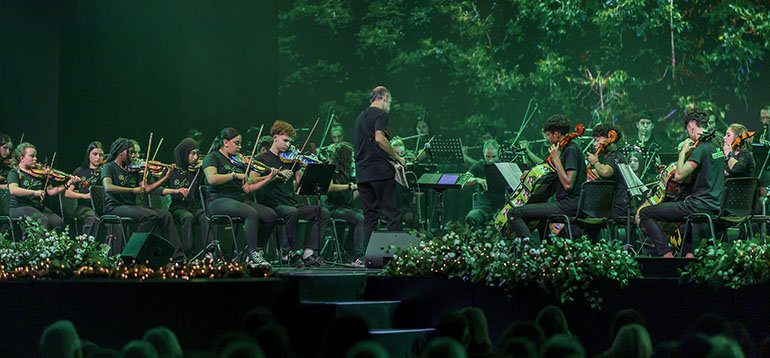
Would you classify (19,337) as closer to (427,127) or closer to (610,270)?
(610,270)

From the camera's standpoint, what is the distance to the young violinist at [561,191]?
857cm

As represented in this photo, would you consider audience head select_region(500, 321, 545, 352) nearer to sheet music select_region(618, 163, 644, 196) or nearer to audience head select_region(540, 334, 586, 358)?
audience head select_region(540, 334, 586, 358)

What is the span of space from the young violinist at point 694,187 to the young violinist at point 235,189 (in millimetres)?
3962

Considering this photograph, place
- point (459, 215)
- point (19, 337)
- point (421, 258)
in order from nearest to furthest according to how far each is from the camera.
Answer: point (19, 337)
point (421, 258)
point (459, 215)

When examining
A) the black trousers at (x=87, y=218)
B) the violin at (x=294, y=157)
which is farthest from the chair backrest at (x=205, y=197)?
the black trousers at (x=87, y=218)

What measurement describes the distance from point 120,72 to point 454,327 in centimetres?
854

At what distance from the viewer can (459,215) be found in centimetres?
1388

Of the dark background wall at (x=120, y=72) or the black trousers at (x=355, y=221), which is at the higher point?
the dark background wall at (x=120, y=72)

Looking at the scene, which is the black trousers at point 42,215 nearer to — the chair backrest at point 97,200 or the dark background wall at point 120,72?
the chair backrest at point 97,200

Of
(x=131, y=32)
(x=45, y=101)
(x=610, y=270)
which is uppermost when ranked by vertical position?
(x=131, y=32)

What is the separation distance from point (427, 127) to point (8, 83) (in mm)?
6545

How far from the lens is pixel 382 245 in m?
7.93

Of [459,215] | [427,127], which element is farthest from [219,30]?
[459,215]

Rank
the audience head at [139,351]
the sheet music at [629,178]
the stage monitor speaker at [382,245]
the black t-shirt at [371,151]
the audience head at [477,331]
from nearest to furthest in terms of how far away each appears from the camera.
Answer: the audience head at [139,351]
the audience head at [477,331]
the stage monitor speaker at [382,245]
the black t-shirt at [371,151]
the sheet music at [629,178]
